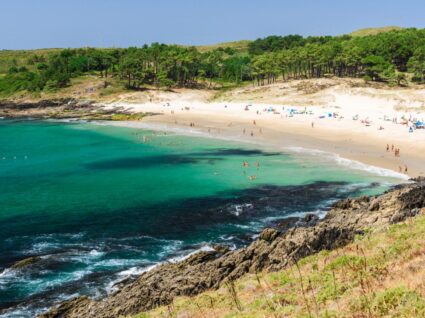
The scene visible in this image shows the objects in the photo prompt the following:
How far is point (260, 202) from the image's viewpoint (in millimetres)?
40188

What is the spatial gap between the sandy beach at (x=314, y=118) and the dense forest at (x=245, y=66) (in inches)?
525

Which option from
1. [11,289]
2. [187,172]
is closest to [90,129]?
[187,172]

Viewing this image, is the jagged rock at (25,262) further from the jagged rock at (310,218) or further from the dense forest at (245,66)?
the dense forest at (245,66)

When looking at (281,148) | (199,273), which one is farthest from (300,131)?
(199,273)

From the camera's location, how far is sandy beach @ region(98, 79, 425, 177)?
60531 mm

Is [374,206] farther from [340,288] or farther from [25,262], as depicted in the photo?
[25,262]

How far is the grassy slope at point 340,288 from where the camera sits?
10922 millimetres

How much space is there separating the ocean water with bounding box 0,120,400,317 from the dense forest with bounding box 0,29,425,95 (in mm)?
59673

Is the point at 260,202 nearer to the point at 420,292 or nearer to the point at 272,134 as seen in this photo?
the point at 420,292

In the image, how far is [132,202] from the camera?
41375 mm

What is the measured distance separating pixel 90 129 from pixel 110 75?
5444cm

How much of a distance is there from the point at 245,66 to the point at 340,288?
13048 centimetres

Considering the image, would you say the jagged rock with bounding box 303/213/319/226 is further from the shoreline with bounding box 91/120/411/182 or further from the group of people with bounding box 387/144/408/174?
the group of people with bounding box 387/144/408/174

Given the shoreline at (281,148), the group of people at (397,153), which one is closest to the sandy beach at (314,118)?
the group of people at (397,153)
